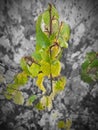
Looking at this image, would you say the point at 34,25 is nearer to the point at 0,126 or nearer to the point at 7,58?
the point at 7,58

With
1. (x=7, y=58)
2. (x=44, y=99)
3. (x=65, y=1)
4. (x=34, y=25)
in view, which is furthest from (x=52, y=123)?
(x=65, y=1)

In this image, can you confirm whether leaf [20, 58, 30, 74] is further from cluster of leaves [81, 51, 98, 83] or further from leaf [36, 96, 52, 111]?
cluster of leaves [81, 51, 98, 83]

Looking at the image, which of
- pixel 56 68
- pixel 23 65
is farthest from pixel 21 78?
pixel 56 68

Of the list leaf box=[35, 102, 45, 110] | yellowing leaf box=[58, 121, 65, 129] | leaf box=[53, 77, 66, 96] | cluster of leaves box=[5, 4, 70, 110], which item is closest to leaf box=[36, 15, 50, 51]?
cluster of leaves box=[5, 4, 70, 110]

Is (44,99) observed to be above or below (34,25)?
below

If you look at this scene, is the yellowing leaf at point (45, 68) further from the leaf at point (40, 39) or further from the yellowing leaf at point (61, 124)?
the yellowing leaf at point (61, 124)

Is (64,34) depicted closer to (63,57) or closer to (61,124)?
(63,57)
